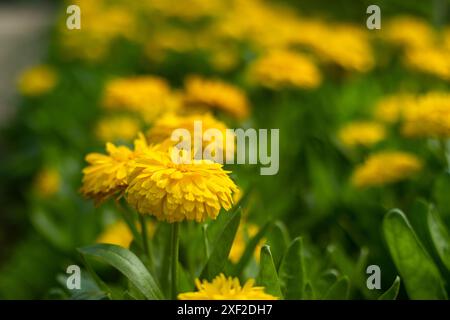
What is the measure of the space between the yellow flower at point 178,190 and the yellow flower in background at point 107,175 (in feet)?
0.20

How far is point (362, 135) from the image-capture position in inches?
105

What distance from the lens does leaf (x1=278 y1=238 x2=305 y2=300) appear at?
159 centimetres

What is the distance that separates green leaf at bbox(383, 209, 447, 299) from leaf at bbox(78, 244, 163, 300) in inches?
20.6

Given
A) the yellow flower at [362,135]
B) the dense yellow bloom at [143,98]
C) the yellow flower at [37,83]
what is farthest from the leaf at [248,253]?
the yellow flower at [37,83]

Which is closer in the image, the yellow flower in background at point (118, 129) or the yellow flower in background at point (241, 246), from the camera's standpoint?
the yellow flower in background at point (241, 246)

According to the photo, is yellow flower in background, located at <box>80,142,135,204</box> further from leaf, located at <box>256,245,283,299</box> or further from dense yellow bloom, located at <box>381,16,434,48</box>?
dense yellow bloom, located at <box>381,16,434,48</box>

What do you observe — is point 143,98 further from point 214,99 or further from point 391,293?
point 391,293

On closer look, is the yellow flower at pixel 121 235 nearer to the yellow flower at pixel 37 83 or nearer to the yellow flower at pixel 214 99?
the yellow flower at pixel 214 99

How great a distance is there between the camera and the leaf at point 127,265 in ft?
4.79

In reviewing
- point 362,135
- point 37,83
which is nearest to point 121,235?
point 362,135

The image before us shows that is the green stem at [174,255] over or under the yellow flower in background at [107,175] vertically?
under

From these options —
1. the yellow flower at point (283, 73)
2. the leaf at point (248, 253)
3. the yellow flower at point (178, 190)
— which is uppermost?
the yellow flower at point (283, 73)

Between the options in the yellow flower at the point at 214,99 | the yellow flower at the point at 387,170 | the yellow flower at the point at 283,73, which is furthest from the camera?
the yellow flower at the point at 283,73

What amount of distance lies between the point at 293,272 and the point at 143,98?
3.91 ft
